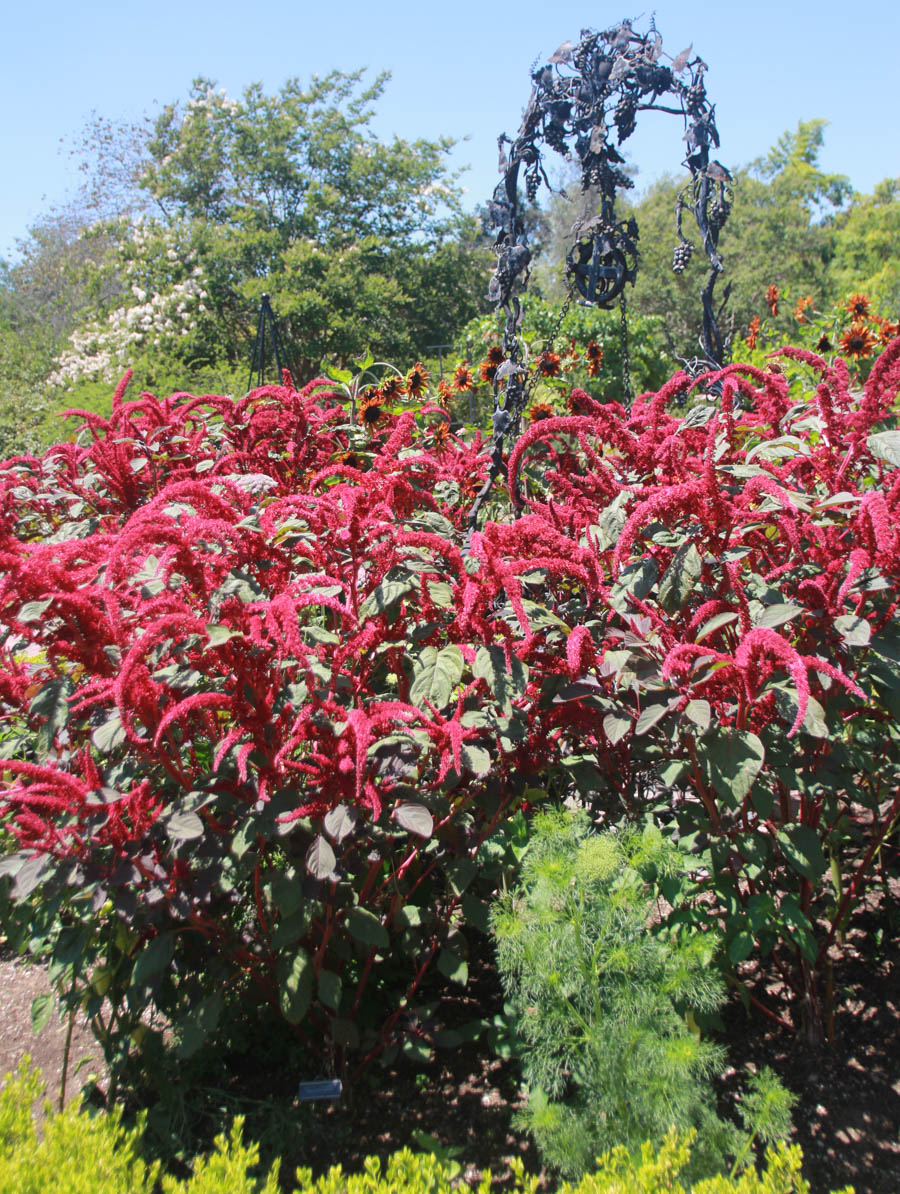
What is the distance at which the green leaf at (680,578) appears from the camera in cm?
143

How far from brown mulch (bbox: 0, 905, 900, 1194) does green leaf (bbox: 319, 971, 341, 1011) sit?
36 cm

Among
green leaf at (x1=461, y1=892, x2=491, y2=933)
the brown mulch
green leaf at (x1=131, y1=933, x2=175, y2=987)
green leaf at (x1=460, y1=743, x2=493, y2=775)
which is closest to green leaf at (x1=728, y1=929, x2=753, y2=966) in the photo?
the brown mulch

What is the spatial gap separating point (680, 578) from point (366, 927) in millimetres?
852

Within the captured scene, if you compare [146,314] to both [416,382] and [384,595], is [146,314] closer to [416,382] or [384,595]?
[416,382]

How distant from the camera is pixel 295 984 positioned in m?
1.54

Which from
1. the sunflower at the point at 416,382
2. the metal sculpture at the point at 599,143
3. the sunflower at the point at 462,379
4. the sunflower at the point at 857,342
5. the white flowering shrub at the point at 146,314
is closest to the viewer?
the metal sculpture at the point at 599,143

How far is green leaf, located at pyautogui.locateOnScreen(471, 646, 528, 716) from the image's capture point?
53.7 inches

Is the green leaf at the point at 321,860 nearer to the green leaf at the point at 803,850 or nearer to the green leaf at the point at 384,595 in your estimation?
the green leaf at the point at 384,595

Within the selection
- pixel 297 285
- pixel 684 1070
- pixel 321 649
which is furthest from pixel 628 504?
pixel 297 285

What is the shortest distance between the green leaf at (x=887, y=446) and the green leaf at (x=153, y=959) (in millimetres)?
1510

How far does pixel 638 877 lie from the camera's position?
1.55 meters

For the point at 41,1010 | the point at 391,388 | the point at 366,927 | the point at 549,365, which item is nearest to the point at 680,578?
the point at 366,927

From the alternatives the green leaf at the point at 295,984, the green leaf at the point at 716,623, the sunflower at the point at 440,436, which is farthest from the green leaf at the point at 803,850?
the sunflower at the point at 440,436

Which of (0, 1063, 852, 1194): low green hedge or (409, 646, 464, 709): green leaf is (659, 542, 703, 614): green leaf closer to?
(409, 646, 464, 709): green leaf
